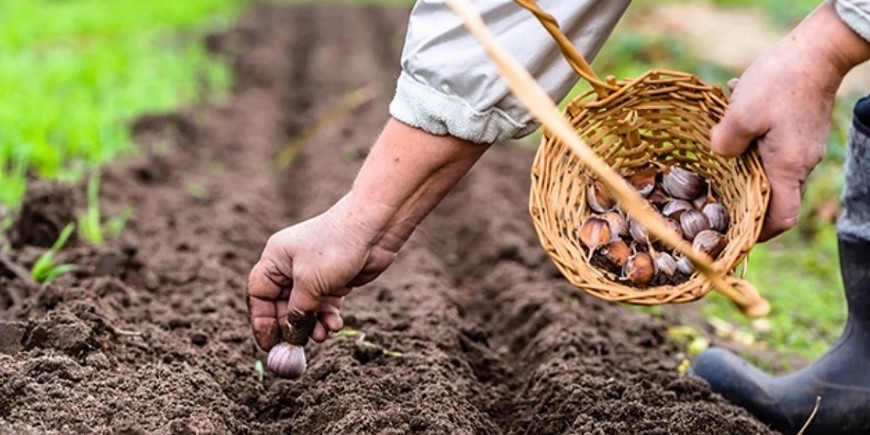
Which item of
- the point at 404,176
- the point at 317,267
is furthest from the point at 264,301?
the point at 404,176

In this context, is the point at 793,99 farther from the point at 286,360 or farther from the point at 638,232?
the point at 286,360

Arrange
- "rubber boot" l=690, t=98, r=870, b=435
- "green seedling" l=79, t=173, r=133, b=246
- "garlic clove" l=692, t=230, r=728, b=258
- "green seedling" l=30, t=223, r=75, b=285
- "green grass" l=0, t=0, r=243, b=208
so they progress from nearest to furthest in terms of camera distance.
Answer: "garlic clove" l=692, t=230, r=728, b=258 → "rubber boot" l=690, t=98, r=870, b=435 → "green seedling" l=30, t=223, r=75, b=285 → "green seedling" l=79, t=173, r=133, b=246 → "green grass" l=0, t=0, r=243, b=208

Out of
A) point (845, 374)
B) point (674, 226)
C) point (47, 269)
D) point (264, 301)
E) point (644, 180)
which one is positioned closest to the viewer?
point (674, 226)

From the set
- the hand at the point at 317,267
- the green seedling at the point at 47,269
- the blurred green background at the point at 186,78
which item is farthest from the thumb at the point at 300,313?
the blurred green background at the point at 186,78

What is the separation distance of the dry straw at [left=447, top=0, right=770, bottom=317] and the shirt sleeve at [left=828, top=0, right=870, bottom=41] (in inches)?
11.5

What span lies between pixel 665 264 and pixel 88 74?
5.29 metres

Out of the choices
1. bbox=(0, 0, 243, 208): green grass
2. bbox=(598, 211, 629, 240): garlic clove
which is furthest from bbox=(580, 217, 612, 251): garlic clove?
bbox=(0, 0, 243, 208): green grass

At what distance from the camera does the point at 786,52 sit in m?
2.05

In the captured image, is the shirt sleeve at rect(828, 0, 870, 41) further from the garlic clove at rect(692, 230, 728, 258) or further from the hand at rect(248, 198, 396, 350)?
the hand at rect(248, 198, 396, 350)

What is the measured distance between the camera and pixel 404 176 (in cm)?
226

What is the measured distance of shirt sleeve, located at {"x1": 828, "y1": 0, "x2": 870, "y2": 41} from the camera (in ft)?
6.40

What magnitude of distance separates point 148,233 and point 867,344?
7.95ft

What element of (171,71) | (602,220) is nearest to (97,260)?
(602,220)

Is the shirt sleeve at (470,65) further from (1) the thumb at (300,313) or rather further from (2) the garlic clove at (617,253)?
(1) the thumb at (300,313)
